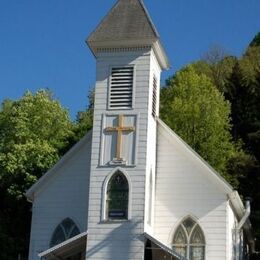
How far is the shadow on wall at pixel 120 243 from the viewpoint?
23.1 metres

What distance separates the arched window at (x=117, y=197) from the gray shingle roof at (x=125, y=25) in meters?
5.15

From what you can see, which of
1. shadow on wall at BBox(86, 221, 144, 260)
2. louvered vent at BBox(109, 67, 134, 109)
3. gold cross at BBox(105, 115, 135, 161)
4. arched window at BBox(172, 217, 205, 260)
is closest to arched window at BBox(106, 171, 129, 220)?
shadow on wall at BBox(86, 221, 144, 260)

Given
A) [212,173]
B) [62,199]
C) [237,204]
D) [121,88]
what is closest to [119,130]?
[121,88]

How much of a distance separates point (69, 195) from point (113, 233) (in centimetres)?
339

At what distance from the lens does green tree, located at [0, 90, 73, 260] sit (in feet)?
129

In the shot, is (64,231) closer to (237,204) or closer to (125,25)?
(237,204)

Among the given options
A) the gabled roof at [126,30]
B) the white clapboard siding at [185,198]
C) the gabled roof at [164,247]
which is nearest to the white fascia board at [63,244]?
the gabled roof at [164,247]

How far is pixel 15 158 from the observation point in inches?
1592

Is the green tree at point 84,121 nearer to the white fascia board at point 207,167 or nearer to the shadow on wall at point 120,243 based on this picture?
the white fascia board at point 207,167

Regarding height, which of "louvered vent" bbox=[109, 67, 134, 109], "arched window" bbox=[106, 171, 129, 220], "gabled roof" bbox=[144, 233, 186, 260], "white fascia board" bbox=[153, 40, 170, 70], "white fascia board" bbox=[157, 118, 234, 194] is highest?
"white fascia board" bbox=[153, 40, 170, 70]

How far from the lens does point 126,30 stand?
25.3 m

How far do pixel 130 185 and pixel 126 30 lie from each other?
5.90m

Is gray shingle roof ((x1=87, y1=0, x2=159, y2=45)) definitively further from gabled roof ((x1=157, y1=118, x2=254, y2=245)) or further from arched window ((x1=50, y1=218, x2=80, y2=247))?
arched window ((x1=50, y1=218, x2=80, y2=247))

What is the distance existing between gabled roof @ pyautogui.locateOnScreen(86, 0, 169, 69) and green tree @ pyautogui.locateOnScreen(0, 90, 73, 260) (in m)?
15.5
